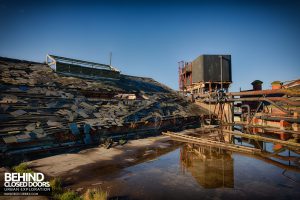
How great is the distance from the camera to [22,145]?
10086 mm

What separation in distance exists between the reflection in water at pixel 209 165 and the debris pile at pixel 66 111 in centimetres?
612

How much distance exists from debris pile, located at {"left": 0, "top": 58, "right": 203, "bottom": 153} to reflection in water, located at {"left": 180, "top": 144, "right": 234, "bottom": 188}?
6119mm

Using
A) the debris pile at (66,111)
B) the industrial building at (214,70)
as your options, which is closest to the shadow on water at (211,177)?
the debris pile at (66,111)

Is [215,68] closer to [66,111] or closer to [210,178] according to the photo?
[66,111]

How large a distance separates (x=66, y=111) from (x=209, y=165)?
1026 cm

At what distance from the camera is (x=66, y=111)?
45.1 feet

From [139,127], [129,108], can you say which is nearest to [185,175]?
[139,127]

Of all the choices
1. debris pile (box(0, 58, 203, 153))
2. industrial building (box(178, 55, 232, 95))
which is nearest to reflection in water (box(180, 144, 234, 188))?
debris pile (box(0, 58, 203, 153))

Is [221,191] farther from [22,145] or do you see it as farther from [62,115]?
[62,115]

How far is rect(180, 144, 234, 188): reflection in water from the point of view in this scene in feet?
23.6

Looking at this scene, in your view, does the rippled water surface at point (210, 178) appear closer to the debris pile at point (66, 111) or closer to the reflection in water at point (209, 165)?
the reflection in water at point (209, 165)

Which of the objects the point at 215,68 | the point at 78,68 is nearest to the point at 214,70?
the point at 215,68

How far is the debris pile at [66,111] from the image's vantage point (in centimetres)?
1089

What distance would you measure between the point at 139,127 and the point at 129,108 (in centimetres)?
228
